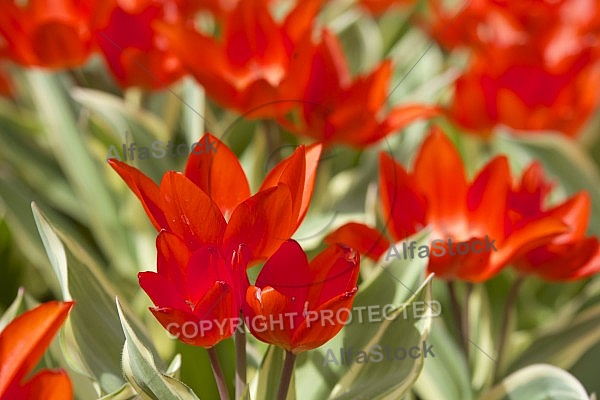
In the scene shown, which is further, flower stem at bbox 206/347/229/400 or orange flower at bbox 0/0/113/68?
orange flower at bbox 0/0/113/68

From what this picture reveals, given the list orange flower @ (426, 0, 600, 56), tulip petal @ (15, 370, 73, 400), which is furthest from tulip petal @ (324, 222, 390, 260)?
orange flower @ (426, 0, 600, 56)

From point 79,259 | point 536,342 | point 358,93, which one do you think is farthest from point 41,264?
point 536,342

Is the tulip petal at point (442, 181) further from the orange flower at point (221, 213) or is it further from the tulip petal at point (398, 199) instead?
the orange flower at point (221, 213)

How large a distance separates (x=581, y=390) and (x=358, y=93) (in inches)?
12.0

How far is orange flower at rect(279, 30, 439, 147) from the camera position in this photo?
2.29 feet

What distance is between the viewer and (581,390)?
0.55 meters

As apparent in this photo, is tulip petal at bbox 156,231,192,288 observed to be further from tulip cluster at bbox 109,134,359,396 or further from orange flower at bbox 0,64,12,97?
orange flower at bbox 0,64,12,97

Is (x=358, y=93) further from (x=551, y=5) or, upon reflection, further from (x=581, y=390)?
(x=551, y=5)

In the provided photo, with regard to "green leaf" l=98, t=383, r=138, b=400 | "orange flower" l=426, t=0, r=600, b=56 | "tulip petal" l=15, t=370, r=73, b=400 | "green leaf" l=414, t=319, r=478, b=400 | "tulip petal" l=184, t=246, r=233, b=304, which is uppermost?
"orange flower" l=426, t=0, r=600, b=56

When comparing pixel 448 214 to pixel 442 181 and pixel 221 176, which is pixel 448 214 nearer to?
pixel 442 181

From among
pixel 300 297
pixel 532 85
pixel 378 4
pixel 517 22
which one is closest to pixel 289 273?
pixel 300 297

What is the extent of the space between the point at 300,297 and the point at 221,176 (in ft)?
0.30

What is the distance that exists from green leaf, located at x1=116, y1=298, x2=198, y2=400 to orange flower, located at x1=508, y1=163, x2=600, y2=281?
0.28 metres

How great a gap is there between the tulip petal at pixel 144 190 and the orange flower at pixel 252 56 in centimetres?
25
